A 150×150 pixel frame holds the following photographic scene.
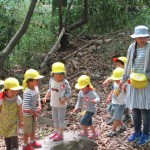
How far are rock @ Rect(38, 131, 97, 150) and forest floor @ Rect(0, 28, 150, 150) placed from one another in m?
0.20

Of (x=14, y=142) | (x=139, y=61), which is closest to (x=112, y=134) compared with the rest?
(x=139, y=61)

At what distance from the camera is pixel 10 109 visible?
538cm

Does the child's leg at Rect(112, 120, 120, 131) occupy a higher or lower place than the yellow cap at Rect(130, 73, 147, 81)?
Answer: lower

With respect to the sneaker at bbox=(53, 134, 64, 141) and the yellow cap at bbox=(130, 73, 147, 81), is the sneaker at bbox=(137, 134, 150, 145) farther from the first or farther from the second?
the sneaker at bbox=(53, 134, 64, 141)

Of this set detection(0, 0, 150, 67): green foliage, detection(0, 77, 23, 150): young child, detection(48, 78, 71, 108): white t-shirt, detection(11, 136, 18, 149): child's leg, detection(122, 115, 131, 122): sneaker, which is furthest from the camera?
detection(0, 0, 150, 67): green foliage

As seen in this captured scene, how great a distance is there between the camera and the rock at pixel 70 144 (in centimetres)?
572

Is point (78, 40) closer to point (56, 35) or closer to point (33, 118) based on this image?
point (56, 35)

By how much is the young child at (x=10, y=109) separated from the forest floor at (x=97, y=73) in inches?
42.4

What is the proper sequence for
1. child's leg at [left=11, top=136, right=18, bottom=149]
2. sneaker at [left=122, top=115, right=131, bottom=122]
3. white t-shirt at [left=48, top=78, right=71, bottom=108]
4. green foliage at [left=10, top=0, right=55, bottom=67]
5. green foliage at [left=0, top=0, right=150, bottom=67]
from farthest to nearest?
green foliage at [left=0, top=0, right=150, bottom=67] < green foliage at [left=10, top=0, right=55, bottom=67] < sneaker at [left=122, top=115, right=131, bottom=122] < white t-shirt at [left=48, top=78, right=71, bottom=108] < child's leg at [left=11, top=136, right=18, bottom=149]

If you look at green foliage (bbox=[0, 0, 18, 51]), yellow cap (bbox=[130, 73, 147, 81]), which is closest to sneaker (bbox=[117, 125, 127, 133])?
yellow cap (bbox=[130, 73, 147, 81])

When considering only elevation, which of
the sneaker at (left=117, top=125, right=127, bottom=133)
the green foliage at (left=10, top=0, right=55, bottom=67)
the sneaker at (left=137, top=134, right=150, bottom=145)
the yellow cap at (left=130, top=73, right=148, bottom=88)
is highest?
the green foliage at (left=10, top=0, right=55, bottom=67)

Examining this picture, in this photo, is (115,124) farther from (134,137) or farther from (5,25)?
(5,25)

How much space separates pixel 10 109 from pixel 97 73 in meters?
4.64

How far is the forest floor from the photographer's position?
620 cm
